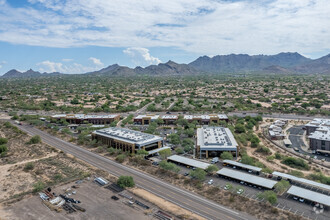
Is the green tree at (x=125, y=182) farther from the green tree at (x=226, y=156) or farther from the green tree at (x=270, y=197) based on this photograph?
the green tree at (x=226, y=156)

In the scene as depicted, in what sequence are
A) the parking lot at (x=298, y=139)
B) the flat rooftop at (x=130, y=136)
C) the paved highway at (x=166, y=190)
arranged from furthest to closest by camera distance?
the flat rooftop at (x=130, y=136)
the parking lot at (x=298, y=139)
the paved highway at (x=166, y=190)

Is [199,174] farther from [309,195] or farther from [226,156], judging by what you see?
[309,195]

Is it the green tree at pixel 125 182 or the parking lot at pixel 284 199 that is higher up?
the green tree at pixel 125 182

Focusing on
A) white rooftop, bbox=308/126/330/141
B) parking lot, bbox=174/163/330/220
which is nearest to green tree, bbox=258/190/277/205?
parking lot, bbox=174/163/330/220

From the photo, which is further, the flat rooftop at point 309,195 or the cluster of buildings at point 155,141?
the cluster of buildings at point 155,141

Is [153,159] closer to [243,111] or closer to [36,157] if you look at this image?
[36,157]

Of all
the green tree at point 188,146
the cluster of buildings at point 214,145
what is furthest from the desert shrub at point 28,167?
the cluster of buildings at point 214,145

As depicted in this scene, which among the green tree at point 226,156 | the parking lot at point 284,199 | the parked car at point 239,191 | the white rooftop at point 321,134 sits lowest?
the parking lot at point 284,199
